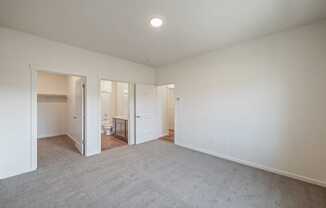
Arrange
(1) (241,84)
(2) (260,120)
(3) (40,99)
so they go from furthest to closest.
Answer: (3) (40,99), (1) (241,84), (2) (260,120)

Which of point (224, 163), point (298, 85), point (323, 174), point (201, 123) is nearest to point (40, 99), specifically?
point (201, 123)

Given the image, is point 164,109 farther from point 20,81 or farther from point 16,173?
point 16,173

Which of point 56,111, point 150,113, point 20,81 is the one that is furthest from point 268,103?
point 56,111

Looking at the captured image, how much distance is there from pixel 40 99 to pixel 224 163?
6.59m

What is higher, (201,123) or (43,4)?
(43,4)

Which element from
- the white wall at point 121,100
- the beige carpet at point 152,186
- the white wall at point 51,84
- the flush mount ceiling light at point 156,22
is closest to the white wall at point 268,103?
the beige carpet at point 152,186

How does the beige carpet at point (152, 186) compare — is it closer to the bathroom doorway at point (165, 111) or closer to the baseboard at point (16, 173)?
the baseboard at point (16, 173)

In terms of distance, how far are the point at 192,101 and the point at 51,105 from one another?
5474 mm

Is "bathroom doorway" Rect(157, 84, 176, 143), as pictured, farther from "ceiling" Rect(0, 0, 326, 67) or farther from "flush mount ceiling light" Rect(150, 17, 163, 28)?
"flush mount ceiling light" Rect(150, 17, 163, 28)

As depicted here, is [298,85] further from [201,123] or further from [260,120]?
[201,123]

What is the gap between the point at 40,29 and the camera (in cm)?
252

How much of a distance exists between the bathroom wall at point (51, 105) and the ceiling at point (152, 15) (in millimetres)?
3357

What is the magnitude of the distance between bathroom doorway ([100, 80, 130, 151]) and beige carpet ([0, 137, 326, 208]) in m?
2.32

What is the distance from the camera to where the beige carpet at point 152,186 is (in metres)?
1.88
